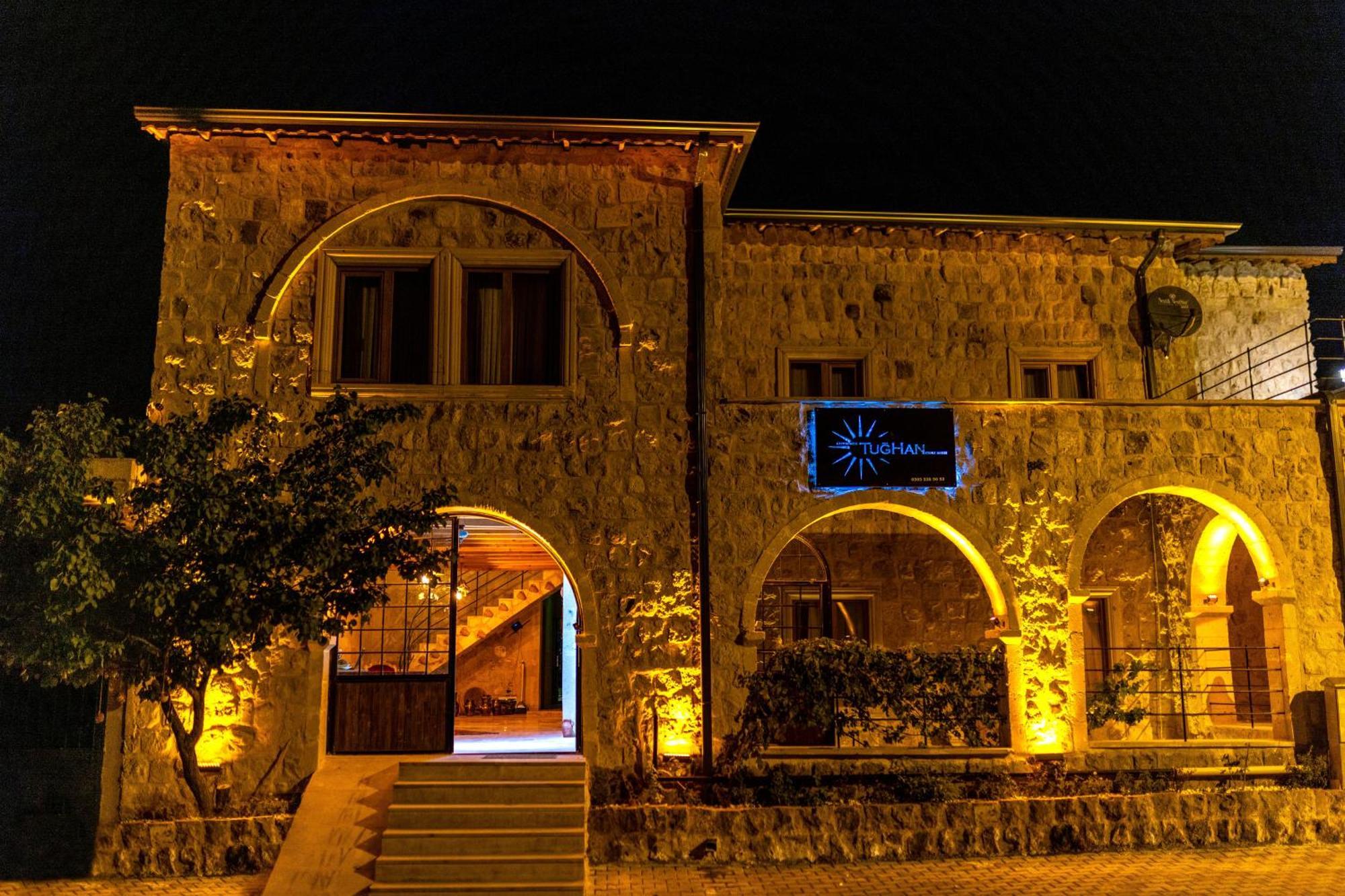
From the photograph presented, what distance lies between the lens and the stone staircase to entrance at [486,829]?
32.3 feet

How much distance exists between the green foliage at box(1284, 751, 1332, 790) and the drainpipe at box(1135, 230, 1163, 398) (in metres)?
5.53

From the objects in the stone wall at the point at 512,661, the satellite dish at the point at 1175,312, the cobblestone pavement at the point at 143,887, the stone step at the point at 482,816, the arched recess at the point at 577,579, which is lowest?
the cobblestone pavement at the point at 143,887

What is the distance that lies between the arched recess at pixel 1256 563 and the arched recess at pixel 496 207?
5662 millimetres

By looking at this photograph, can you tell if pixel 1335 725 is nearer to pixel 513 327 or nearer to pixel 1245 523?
pixel 1245 523

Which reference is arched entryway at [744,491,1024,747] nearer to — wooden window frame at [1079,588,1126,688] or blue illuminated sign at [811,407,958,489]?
wooden window frame at [1079,588,1126,688]

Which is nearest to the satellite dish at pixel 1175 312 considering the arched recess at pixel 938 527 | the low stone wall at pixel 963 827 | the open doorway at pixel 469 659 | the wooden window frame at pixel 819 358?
the wooden window frame at pixel 819 358

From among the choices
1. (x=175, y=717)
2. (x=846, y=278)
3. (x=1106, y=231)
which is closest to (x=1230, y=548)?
(x=1106, y=231)

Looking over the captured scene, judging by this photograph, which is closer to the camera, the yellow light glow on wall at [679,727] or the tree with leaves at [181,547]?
the tree with leaves at [181,547]

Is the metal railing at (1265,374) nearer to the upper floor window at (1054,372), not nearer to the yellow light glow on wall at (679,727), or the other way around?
the upper floor window at (1054,372)

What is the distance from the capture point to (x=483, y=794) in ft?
35.3

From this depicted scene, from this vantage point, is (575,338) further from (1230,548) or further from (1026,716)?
(1230,548)

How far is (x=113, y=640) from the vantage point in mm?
10219

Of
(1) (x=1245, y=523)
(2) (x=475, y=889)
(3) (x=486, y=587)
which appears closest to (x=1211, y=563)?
(1) (x=1245, y=523)

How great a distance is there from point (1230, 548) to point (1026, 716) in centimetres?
503
